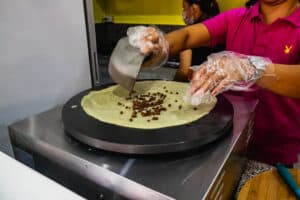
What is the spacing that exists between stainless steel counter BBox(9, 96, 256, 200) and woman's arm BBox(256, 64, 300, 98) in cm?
13

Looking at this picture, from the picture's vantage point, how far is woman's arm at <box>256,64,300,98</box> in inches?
31.9

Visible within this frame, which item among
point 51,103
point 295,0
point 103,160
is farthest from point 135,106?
point 295,0

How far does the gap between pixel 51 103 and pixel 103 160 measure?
19.7 inches

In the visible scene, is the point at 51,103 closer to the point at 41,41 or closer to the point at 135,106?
the point at 41,41

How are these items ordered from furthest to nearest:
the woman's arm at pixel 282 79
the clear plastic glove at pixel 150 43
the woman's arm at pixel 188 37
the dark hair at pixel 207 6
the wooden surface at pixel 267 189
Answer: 1. the dark hair at pixel 207 6
2. the woman's arm at pixel 188 37
3. the clear plastic glove at pixel 150 43
4. the woman's arm at pixel 282 79
5. the wooden surface at pixel 267 189

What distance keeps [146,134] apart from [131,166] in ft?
0.28

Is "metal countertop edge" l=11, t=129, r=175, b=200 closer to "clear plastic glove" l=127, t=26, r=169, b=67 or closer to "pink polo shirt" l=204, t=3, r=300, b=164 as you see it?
"clear plastic glove" l=127, t=26, r=169, b=67

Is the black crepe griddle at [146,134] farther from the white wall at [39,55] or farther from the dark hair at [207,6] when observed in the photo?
the dark hair at [207,6]

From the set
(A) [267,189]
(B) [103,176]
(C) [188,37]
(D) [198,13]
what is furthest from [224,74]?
(D) [198,13]

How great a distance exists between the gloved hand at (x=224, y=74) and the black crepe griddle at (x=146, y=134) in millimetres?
73

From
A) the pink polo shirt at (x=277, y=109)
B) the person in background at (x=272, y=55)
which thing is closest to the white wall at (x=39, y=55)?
the person in background at (x=272, y=55)

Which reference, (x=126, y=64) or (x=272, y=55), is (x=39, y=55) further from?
(x=272, y=55)

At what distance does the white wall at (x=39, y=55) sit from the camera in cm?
88

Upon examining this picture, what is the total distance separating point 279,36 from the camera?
3.44 ft
